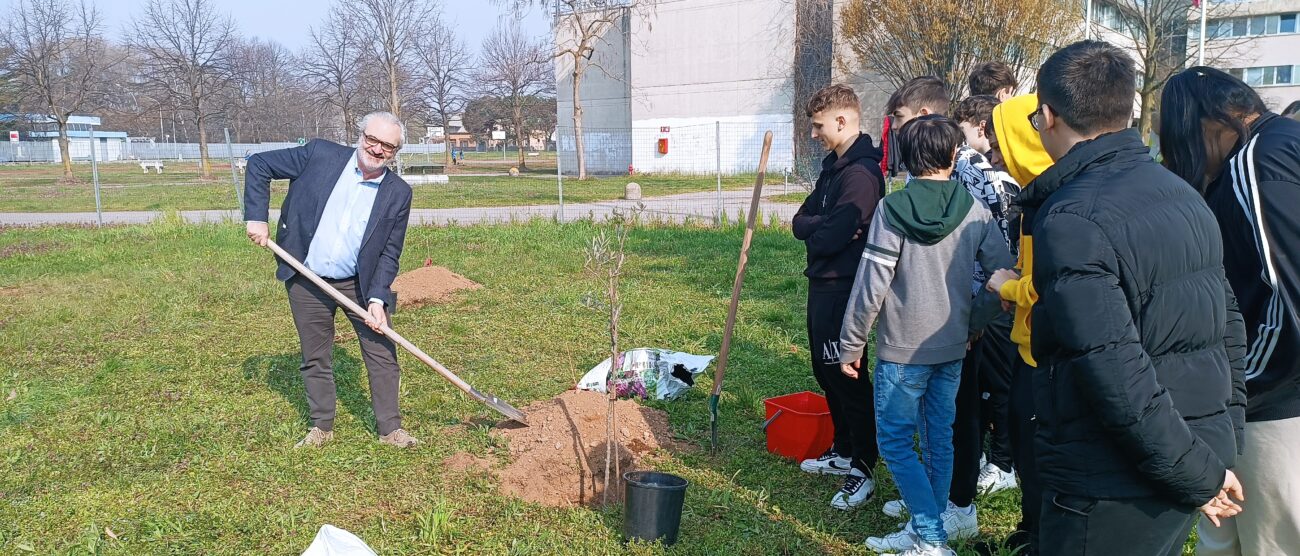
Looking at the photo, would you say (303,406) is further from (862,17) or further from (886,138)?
(862,17)

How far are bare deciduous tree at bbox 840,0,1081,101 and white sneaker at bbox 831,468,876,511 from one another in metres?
23.4

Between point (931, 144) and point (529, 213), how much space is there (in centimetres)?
1325

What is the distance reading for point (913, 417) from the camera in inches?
133

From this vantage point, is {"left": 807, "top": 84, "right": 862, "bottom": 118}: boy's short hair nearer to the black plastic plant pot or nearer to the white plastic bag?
the black plastic plant pot

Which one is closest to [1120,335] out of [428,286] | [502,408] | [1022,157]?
[1022,157]

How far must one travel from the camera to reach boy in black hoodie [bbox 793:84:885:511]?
12.3ft

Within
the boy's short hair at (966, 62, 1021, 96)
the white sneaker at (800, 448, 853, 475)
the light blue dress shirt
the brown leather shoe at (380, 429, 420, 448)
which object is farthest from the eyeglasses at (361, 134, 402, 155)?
the boy's short hair at (966, 62, 1021, 96)

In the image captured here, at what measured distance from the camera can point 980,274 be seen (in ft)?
12.4

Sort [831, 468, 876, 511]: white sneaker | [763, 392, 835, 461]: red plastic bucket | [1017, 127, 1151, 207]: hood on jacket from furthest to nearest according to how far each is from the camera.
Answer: [763, 392, 835, 461]: red plastic bucket → [831, 468, 876, 511]: white sneaker → [1017, 127, 1151, 207]: hood on jacket

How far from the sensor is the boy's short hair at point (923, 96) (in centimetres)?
409

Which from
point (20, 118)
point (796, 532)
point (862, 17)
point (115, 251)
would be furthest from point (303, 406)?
point (20, 118)

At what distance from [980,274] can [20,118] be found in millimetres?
51806

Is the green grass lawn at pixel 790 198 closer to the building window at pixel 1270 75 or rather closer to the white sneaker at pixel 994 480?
the white sneaker at pixel 994 480

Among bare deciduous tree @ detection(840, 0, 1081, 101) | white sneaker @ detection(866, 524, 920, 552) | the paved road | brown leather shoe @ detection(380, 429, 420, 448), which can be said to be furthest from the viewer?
bare deciduous tree @ detection(840, 0, 1081, 101)
